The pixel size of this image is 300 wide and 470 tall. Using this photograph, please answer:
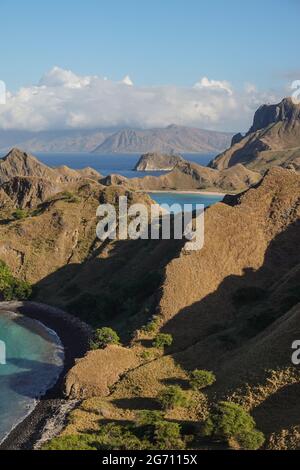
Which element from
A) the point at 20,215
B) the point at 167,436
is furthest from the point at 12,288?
the point at 167,436

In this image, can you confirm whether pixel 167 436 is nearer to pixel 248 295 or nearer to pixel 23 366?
pixel 23 366

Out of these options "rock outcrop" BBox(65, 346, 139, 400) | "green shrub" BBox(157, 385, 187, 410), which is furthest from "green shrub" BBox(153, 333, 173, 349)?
"green shrub" BBox(157, 385, 187, 410)

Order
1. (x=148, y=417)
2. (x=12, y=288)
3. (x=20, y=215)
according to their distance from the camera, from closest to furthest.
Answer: (x=148, y=417), (x=12, y=288), (x=20, y=215)

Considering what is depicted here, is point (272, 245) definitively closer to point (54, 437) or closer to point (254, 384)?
point (254, 384)

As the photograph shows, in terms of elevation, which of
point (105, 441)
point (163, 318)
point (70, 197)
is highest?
point (70, 197)
